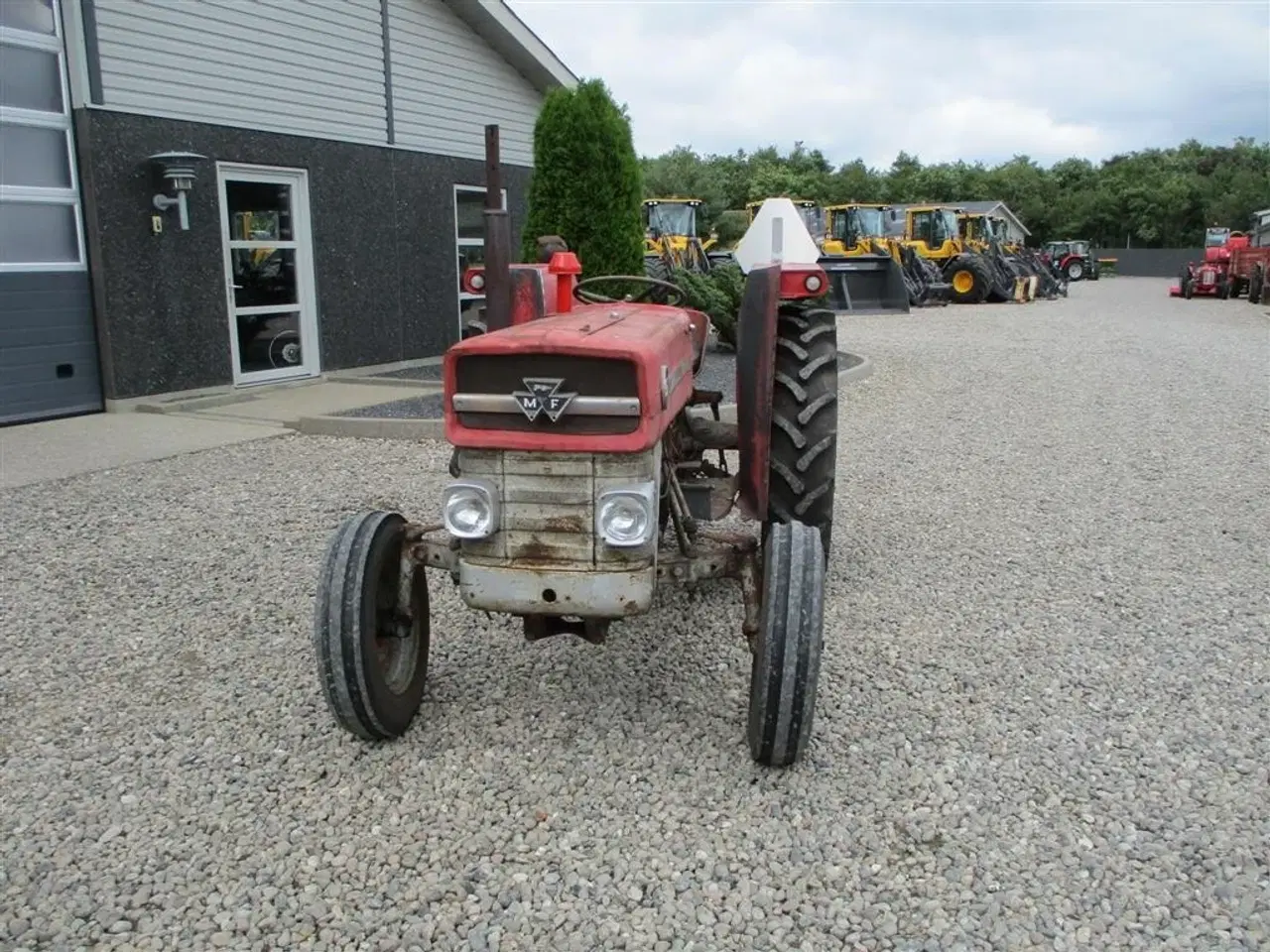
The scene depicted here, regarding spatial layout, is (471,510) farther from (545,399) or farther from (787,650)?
(787,650)

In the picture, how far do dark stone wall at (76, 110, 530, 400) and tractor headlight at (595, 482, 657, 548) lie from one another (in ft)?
24.2

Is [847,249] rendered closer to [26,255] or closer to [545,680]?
[26,255]

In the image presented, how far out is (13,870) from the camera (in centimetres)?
268

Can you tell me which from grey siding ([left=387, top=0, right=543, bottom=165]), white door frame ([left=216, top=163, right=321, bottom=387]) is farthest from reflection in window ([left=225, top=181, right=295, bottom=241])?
grey siding ([left=387, top=0, right=543, bottom=165])

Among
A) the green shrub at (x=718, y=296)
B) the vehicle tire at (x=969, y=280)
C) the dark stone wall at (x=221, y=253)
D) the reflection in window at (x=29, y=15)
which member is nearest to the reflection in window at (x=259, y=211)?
the dark stone wall at (x=221, y=253)

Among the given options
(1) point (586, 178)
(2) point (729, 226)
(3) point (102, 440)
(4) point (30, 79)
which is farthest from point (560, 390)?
(2) point (729, 226)

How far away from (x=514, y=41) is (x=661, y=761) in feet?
36.7

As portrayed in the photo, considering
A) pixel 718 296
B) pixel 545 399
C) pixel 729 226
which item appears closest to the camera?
pixel 545 399

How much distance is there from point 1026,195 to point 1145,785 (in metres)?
66.6

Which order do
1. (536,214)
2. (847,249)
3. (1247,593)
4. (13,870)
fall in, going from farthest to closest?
(847,249), (536,214), (1247,593), (13,870)

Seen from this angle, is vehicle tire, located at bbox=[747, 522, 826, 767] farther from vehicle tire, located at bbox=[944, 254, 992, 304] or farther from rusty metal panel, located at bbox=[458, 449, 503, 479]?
vehicle tire, located at bbox=[944, 254, 992, 304]

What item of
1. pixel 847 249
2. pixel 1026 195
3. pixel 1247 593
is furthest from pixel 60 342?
pixel 1026 195

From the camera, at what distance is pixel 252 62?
1002cm

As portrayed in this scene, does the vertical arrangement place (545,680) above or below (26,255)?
below
